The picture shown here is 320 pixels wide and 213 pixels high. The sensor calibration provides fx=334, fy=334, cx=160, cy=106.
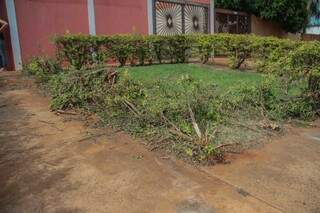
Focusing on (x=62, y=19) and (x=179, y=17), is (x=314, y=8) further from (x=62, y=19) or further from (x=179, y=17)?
(x=62, y=19)

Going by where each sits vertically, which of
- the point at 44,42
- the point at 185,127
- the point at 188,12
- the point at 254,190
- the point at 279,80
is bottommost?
the point at 254,190

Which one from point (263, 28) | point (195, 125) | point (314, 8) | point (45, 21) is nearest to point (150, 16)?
point (45, 21)

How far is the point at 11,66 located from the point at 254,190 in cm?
963

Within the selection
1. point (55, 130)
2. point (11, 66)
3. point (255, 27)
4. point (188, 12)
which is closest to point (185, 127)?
point (55, 130)

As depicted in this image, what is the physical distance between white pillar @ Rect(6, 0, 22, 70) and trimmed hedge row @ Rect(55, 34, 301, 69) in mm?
1430

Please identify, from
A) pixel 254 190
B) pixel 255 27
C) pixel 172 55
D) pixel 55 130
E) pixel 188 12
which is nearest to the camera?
pixel 254 190

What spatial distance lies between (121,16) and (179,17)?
326 centimetres

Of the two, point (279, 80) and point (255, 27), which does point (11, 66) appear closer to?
point (279, 80)

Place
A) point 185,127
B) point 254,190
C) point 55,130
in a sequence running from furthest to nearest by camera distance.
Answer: point 55,130, point 185,127, point 254,190

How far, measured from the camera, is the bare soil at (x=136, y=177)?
2.88m

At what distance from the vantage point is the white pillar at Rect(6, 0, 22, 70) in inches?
404

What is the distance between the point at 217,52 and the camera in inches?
444

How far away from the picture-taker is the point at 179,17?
49.5 ft

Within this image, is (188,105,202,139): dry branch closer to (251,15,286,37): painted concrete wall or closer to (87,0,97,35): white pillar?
(87,0,97,35): white pillar
